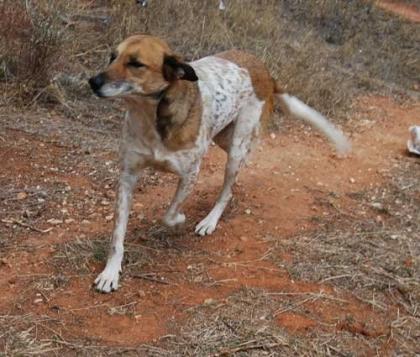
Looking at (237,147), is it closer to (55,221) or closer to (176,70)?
(176,70)

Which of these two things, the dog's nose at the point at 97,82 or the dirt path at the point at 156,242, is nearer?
the dog's nose at the point at 97,82

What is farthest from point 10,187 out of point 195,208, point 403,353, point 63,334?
point 403,353

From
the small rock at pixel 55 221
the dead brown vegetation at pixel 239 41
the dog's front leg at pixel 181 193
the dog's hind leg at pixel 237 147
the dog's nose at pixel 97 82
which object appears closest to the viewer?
the dog's nose at pixel 97 82

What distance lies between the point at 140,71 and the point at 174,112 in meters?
0.37

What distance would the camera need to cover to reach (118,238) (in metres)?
4.25

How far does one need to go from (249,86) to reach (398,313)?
1.82m

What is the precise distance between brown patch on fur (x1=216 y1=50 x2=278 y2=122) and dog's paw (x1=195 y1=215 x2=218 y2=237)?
817 millimetres

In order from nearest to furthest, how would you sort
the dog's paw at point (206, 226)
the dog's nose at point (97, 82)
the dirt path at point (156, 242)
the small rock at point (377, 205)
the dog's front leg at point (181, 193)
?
the dog's nose at point (97, 82) < the dirt path at point (156, 242) < the dog's front leg at point (181, 193) < the dog's paw at point (206, 226) < the small rock at point (377, 205)

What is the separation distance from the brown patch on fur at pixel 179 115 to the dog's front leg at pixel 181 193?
188 millimetres

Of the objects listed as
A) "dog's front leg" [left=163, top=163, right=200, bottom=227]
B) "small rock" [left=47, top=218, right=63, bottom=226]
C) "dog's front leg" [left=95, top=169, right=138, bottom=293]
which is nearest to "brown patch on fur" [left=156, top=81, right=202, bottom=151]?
"dog's front leg" [left=163, top=163, right=200, bottom=227]

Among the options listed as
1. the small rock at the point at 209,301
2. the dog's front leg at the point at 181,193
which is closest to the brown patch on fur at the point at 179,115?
the dog's front leg at the point at 181,193

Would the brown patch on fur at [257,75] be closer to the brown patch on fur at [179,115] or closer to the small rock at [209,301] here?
the brown patch on fur at [179,115]

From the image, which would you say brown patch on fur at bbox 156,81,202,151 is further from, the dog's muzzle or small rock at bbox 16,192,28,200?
small rock at bbox 16,192,28,200

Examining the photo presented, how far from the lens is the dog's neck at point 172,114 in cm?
414
